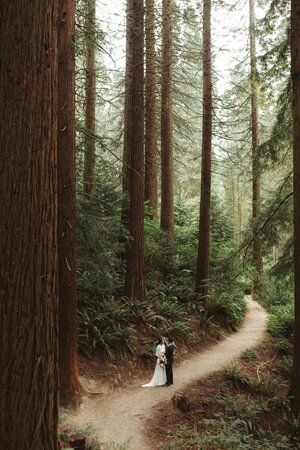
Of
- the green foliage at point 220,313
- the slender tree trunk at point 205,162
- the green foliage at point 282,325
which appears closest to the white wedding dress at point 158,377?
the green foliage at point 220,313

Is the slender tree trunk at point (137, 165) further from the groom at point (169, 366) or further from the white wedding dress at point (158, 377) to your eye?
the white wedding dress at point (158, 377)

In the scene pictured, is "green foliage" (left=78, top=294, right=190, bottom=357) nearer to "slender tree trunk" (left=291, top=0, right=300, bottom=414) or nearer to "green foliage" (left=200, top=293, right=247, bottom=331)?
"green foliage" (left=200, top=293, right=247, bottom=331)

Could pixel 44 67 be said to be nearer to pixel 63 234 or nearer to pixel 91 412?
pixel 63 234

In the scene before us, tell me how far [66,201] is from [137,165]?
152 inches

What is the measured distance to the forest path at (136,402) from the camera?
657cm

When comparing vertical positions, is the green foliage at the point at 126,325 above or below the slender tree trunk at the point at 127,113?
below

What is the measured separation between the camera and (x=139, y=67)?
9.88 m

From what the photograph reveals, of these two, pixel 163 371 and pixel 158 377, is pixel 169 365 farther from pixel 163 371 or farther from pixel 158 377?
pixel 158 377

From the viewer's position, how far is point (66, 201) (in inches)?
268

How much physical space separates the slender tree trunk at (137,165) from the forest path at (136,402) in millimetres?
2722

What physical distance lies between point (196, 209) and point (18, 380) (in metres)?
21.4

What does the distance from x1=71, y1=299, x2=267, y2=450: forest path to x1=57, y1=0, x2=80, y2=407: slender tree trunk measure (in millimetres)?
538

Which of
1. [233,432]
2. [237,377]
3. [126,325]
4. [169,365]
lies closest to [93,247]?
[126,325]

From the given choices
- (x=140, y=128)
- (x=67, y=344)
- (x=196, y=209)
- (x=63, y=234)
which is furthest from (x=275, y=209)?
(x=196, y=209)
